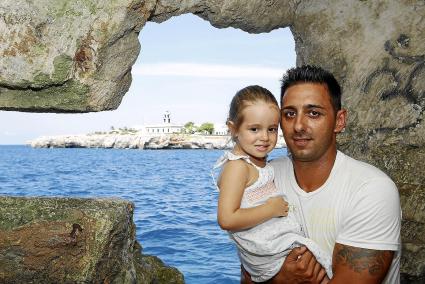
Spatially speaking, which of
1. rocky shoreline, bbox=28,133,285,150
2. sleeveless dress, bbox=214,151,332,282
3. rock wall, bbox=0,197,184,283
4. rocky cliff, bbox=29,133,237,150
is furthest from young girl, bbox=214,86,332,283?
rocky cliff, bbox=29,133,237,150

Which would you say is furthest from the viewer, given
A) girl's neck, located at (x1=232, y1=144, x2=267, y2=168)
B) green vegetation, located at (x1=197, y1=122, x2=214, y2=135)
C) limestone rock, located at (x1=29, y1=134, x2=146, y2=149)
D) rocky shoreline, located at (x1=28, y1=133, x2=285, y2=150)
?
limestone rock, located at (x1=29, y1=134, x2=146, y2=149)

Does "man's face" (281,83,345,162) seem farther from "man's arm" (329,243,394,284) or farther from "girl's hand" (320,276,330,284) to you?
"girl's hand" (320,276,330,284)

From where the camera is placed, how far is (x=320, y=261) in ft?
10.1

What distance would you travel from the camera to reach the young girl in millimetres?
3074

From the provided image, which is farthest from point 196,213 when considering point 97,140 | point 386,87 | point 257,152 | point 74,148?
point 74,148

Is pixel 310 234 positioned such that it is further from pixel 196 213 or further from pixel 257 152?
pixel 196 213

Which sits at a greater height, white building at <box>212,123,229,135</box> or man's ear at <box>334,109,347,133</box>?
man's ear at <box>334,109,347,133</box>

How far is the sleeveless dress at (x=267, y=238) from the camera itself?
309 centimetres

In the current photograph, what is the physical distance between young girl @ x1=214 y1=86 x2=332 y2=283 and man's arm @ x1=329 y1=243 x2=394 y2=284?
0.52ft

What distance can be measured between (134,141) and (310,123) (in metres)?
87.8

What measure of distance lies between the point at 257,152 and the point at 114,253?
1063 mm

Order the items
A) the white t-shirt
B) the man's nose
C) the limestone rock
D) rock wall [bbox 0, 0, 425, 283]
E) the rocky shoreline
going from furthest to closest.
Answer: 1. the limestone rock
2. the rocky shoreline
3. rock wall [bbox 0, 0, 425, 283]
4. the man's nose
5. the white t-shirt

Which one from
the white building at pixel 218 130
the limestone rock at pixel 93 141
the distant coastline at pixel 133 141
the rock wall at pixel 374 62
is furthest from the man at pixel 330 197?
the white building at pixel 218 130

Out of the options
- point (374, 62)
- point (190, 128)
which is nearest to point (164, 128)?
point (190, 128)
